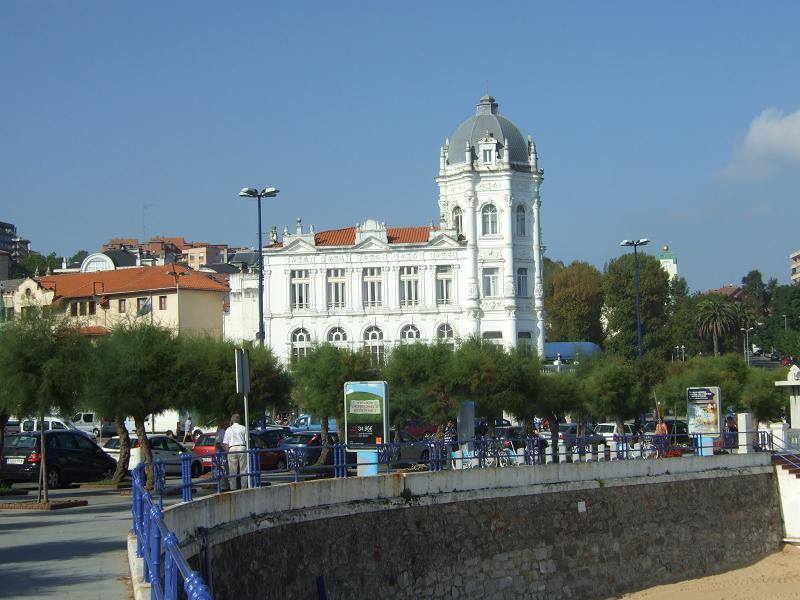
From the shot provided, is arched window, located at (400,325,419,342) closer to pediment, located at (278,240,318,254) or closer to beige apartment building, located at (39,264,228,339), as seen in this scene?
pediment, located at (278,240,318,254)

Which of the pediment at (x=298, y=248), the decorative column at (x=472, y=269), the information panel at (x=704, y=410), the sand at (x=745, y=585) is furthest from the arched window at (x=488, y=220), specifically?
the sand at (x=745, y=585)

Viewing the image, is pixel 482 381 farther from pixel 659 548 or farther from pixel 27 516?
pixel 27 516

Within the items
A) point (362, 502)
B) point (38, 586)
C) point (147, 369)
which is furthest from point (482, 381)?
point (38, 586)

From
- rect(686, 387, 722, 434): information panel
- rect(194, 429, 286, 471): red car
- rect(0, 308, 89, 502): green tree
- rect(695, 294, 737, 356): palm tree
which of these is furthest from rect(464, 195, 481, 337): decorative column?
rect(0, 308, 89, 502): green tree

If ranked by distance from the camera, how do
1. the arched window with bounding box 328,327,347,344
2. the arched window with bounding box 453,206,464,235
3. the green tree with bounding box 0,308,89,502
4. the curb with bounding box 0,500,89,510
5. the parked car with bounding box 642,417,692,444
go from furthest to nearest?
the arched window with bounding box 453,206,464,235 → the arched window with bounding box 328,327,347,344 → the parked car with bounding box 642,417,692,444 → the green tree with bounding box 0,308,89,502 → the curb with bounding box 0,500,89,510

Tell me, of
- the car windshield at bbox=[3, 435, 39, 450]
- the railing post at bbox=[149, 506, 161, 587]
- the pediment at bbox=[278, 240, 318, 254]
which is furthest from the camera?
the pediment at bbox=[278, 240, 318, 254]

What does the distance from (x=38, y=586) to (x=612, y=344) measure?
105565 millimetres

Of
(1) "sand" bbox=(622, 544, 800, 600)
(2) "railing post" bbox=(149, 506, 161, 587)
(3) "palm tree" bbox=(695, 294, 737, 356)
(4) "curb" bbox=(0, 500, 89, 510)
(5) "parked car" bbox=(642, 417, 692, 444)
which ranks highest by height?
(3) "palm tree" bbox=(695, 294, 737, 356)

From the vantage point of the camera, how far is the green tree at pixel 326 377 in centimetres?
4778

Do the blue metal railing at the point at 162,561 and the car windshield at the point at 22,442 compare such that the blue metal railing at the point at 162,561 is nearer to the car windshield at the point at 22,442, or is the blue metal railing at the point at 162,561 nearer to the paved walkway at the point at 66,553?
the paved walkway at the point at 66,553

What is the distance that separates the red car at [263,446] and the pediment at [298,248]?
43.3m

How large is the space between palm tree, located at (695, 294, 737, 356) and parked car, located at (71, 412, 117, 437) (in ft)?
185

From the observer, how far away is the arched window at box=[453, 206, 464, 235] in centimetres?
8912

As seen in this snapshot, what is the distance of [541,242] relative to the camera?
89.3m
